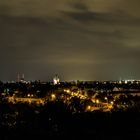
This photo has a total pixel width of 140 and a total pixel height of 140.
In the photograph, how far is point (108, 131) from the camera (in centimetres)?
2694

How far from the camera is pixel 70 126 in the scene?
28.2 meters

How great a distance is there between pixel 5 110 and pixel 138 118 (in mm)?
14958

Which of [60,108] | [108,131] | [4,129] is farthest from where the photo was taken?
[60,108]

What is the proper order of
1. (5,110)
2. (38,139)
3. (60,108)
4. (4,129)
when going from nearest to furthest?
(38,139), (4,129), (60,108), (5,110)

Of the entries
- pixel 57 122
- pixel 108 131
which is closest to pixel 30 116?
pixel 57 122

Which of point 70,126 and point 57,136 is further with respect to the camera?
point 70,126

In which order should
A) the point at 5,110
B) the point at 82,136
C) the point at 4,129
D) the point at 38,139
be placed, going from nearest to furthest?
the point at 38,139, the point at 82,136, the point at 4,129, the point at 5,110

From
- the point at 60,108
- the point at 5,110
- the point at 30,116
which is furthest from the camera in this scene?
the point at 5,110

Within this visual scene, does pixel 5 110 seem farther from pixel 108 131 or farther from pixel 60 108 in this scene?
pixel 108 131

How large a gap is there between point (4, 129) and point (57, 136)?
411 cm

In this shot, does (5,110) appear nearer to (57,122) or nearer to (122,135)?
(57,122)

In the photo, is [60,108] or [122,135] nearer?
[122,135]

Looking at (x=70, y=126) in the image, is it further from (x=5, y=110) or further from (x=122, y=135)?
(x=5, y=110)

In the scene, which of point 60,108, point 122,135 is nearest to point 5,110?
point 60,108
